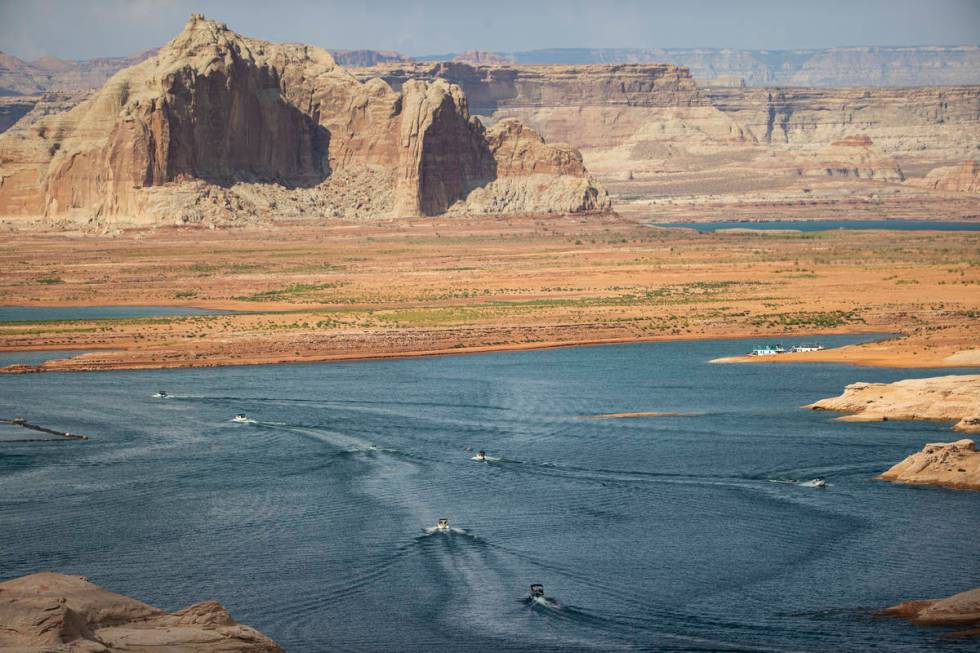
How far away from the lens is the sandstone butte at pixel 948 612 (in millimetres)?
31703

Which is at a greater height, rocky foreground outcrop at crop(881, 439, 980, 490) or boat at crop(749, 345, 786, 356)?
boat at crop(749, 345, 786, 356)

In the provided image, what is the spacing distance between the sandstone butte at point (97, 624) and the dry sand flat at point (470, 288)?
46108mm

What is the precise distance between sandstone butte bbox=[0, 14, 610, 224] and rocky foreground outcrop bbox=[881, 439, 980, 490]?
440 feet

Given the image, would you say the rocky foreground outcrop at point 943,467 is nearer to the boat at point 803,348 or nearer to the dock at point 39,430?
the dock at point 39,430

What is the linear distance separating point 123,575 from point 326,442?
1728 centimetres

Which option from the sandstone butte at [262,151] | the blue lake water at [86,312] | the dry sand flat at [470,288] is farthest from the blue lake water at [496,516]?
the sandstone butte at [262,151]

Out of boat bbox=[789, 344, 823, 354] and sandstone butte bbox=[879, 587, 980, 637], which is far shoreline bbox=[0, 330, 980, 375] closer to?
boat bbox=[789, 344, 823, 354]

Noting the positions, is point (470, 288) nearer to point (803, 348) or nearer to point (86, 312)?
point (86, 312)

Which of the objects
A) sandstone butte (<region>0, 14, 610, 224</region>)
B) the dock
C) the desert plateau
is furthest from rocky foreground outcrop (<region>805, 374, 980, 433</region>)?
sandstone butte (<region>0, 14, 610, 224</region>)

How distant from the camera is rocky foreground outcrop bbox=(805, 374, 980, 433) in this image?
55156 mm

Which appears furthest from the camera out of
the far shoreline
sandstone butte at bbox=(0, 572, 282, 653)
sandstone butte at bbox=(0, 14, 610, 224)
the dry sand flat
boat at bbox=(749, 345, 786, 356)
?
sandstone butte at bbox=(0, 14, 610, 224)

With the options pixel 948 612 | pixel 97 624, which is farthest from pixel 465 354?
pixel 97 624

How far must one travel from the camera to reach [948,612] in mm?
32156

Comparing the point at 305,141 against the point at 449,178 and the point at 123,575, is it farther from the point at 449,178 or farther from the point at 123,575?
the point at 123,575
